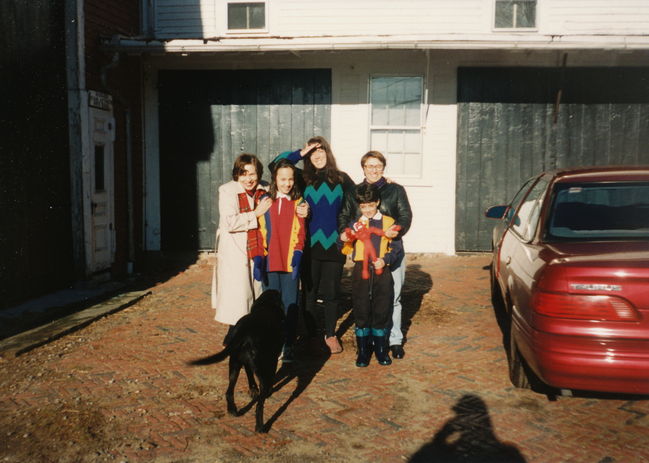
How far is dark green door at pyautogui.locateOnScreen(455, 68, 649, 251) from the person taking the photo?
10945 millimetres

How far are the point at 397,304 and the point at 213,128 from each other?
270 inches

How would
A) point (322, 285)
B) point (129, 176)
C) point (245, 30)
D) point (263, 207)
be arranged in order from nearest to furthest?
point (263, 207), point (322, 285), point (129, 176), point (245, 30)

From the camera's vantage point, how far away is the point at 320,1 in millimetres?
11242

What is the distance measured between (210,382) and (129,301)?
325 centimetres

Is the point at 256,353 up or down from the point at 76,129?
down

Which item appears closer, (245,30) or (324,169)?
(324,169)

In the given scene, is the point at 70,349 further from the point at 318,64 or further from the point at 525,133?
the point at 525,133

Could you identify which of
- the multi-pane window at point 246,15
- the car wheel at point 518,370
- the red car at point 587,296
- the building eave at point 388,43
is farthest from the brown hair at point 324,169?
the multi-pane window at point 246,15

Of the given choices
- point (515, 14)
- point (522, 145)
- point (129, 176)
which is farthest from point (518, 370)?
point (515, 14)

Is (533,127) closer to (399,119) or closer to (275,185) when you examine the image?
(399,119)

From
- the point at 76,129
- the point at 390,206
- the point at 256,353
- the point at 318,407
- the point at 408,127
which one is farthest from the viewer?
the point at 408,127

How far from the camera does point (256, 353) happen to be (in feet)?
13.8

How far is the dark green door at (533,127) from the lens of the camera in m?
10.9

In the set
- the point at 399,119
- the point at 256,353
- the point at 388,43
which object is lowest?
the point at 256,353
